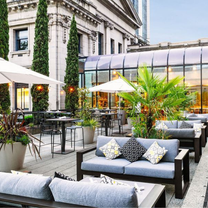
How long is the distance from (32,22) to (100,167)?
1981cm

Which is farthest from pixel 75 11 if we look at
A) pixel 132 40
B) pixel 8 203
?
pixel 8 203

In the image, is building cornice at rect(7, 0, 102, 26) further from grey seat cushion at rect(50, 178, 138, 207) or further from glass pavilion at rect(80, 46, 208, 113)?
grey seat cushion at rect(50, 178, 138, 207)

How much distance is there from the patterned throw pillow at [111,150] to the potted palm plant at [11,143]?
174 cm

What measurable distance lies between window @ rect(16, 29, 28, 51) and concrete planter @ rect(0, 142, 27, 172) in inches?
712

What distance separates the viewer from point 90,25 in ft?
86.2

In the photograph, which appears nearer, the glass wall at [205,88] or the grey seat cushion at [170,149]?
the grey seat cushion at [170,149]

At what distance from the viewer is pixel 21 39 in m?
23.3

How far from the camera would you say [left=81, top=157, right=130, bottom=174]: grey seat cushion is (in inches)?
202

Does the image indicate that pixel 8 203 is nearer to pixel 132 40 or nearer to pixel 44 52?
pixel 44 52

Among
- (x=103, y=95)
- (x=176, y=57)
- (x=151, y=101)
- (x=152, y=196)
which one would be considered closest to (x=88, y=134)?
(x=151, y=101)

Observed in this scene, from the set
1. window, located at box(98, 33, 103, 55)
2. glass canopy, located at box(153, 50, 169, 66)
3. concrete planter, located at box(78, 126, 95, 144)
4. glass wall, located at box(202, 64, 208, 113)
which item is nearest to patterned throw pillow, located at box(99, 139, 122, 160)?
concrete planter, located at box(78, 126, 95, 144)

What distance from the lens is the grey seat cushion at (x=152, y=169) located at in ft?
15.6

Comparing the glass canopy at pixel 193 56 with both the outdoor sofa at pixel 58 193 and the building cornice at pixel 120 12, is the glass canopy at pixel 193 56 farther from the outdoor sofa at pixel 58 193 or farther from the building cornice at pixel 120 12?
the outdoor sofa at pixel 58 193

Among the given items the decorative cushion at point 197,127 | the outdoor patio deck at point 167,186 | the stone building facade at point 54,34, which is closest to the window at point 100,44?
the stone building facade at point 54,34
